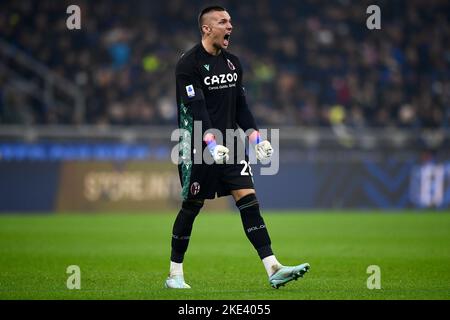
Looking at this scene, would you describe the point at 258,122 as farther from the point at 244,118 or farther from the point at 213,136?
the point at 213,136

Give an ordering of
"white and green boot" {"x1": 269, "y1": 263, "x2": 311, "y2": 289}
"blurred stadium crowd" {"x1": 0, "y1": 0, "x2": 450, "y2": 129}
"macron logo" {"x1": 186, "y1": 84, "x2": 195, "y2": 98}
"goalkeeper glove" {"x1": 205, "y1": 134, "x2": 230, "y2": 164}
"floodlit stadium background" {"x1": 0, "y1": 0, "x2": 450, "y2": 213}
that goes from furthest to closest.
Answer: "blurred stadium crowd" {"x1": 0, "y1": 0, "x2": 450, "y2": 129}
"floodlit stadium background" {"x1": 0, "y1": 0, "x2": 450, "y2": 213}
"macron logo" {"x1": 186, "y1": 84, "x2": 195, "y2": 98}
"goalkeeper glove" {"x1": 205, "y1": 134, "x2": 230, "y2": 164}
"white and green boot" {"x1": 269, "y1": 263, "x2": 311, "y2": 289}

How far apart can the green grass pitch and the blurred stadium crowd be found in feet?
12.5

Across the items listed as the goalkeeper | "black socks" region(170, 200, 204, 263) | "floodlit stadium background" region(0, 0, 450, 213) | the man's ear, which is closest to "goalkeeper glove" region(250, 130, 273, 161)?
the goalkeeper

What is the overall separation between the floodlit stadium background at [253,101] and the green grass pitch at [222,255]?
1.26 m

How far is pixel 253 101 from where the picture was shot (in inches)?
981

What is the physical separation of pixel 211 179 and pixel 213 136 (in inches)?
16.6

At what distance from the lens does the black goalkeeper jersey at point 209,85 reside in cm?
877

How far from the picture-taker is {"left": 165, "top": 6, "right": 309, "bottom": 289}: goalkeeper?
28.7 ft

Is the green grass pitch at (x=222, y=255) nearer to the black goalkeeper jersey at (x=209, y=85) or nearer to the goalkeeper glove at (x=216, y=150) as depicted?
the goalkeeper glove at (x=216, y=150)

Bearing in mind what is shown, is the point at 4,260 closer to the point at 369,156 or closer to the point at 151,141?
the point at 151,141

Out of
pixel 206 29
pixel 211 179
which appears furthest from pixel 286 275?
pixel 206 29

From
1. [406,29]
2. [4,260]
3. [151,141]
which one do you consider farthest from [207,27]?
[406,29]

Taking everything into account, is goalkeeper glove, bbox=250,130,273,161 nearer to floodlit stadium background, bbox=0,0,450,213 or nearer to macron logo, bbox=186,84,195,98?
macron logo, bbox=186,84,195,98

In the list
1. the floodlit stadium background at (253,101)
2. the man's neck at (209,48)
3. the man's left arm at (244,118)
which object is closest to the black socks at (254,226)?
the man's left arm at (244,118)
